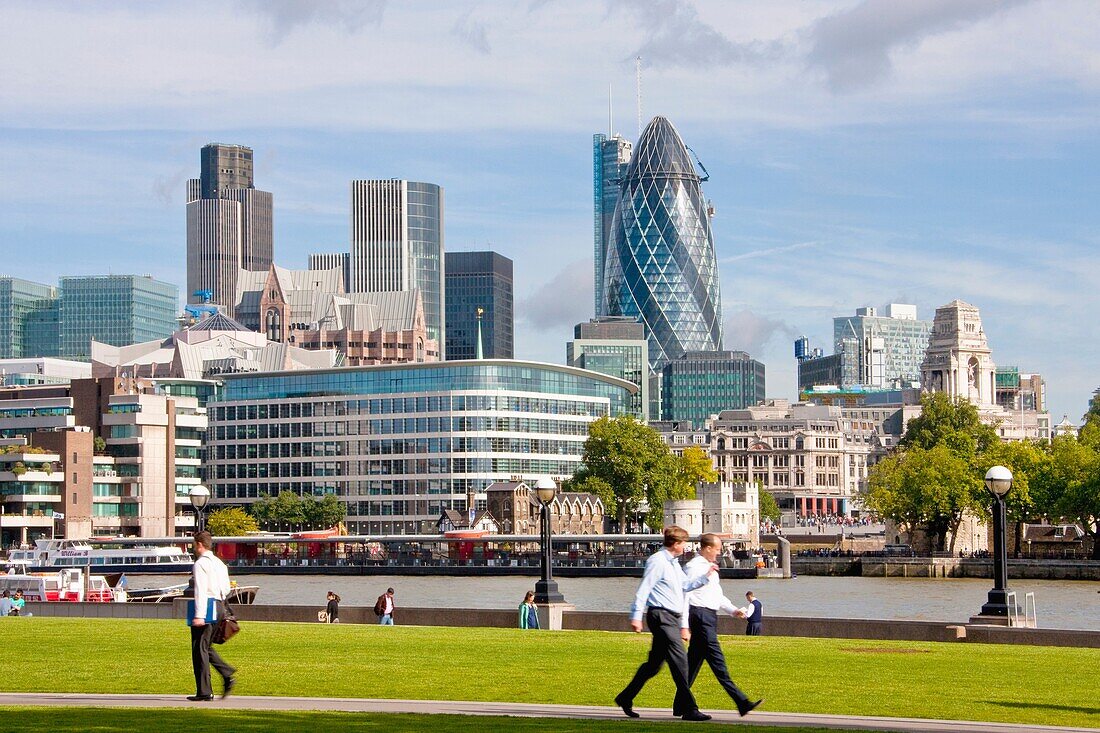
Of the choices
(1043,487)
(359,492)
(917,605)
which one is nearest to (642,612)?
(917,605)

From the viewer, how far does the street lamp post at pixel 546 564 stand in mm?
44906

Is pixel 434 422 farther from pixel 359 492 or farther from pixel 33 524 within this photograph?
pixel 33 524

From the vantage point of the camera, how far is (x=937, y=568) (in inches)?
5566

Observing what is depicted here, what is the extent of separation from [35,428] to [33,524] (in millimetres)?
21111

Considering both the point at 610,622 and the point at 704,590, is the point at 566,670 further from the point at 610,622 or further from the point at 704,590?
the point at 610,622

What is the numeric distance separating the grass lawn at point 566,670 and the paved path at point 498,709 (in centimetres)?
83

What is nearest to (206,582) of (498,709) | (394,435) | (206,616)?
(206,616)

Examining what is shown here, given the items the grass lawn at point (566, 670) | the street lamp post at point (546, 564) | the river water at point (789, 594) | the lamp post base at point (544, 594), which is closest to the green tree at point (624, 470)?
the river water at point (789, 594)

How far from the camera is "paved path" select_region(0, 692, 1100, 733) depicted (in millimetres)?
21969

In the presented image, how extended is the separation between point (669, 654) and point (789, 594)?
293 ft

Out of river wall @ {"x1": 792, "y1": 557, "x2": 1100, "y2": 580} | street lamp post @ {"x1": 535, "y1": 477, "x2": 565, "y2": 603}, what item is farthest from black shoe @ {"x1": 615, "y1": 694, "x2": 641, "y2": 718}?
river wall @ {"x1": 792, "y1": 557, "x2": 1100, "y2": 580}

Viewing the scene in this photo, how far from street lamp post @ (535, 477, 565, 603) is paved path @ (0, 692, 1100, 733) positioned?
19.7 metres

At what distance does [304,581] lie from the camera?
14112 centimetres

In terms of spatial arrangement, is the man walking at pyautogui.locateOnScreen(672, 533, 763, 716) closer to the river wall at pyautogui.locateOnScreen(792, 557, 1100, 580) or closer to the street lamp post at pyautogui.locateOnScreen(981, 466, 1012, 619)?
the street lamp post at pyautogui.locateOnScreen(981, 466, 1012, 619)
